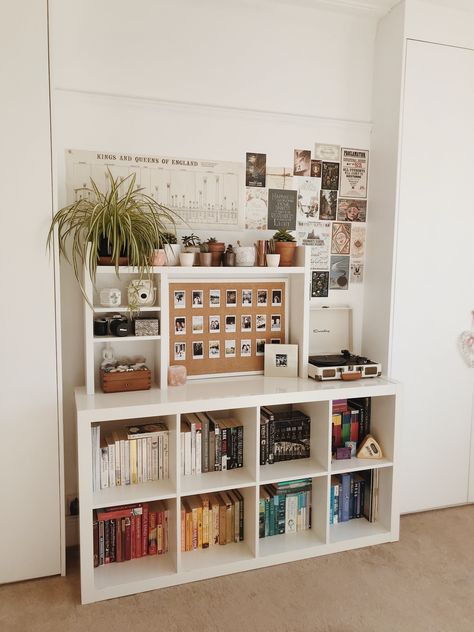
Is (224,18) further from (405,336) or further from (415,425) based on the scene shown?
(415,425)

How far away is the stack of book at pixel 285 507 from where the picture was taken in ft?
8.66

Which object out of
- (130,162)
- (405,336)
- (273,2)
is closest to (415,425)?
(405,336)

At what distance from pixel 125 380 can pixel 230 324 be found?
619mm

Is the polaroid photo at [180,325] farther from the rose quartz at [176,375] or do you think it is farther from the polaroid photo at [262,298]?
the polaroid photo at [262,298]

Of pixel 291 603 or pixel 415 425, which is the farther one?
A: pixel 415 425

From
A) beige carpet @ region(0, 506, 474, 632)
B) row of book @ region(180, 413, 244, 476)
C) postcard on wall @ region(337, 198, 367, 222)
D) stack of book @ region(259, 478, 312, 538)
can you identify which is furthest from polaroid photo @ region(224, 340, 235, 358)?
beige carpet @ region(0, 506, 474, 632)

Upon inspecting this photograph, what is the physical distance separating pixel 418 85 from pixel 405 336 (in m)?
1.25

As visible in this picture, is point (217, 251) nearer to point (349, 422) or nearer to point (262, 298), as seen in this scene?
point (262, 298)

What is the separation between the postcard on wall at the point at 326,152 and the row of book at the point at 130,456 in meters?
1.60

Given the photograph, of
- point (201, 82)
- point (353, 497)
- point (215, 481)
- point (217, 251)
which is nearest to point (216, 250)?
point (217, 251)

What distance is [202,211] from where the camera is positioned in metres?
2.73

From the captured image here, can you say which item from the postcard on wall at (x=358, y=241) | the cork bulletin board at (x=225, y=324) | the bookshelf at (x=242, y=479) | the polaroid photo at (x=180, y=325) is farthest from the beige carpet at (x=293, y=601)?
the postcard on wall at (x=358, y=241)

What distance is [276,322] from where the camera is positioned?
9.40 feet

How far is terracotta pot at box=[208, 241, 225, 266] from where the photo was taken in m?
2.60
